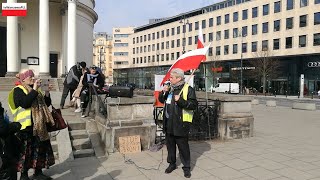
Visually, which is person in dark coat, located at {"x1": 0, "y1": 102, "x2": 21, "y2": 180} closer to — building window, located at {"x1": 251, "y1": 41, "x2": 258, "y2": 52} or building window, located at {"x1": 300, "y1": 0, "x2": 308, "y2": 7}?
building window, located at {"x1": 300, "y1": 0, "x2": 308, "y2": 7}

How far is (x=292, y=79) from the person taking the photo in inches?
2045

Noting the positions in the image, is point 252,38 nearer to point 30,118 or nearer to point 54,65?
point 54,65

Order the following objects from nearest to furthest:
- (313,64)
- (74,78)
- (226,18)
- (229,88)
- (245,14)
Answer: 1. (74,78)
2. (313,64)
3. (229,88)
4. (245,14)
5. (226,18)

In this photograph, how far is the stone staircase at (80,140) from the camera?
724 centimetres

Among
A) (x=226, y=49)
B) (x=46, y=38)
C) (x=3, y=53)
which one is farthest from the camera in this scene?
(x=226, y=49)

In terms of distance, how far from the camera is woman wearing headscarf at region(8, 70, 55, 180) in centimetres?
499

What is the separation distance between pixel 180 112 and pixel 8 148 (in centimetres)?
286

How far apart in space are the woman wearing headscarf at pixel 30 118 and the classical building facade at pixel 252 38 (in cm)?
3661

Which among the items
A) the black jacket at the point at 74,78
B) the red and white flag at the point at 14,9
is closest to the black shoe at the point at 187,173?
the black jacket at the point at 74,78

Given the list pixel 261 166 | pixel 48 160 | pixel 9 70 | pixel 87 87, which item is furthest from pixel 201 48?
Answer: pixel 9 70

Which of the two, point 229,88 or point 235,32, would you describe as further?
point 235,32

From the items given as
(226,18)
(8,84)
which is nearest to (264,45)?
(226,18)

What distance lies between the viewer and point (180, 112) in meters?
5.76

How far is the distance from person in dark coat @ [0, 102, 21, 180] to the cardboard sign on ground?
10.1 ft
